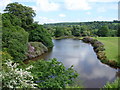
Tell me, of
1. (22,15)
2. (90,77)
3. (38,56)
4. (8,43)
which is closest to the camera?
(90,77)

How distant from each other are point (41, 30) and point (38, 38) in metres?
1.39

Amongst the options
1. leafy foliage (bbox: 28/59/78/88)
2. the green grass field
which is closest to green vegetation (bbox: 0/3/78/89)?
leafy foliage (bbox: 28/59/78/88)

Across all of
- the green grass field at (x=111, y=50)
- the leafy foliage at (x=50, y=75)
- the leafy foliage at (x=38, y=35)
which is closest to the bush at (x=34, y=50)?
the leafy foliage at (x=38, y=35)

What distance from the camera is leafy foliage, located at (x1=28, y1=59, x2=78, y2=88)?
4.32m

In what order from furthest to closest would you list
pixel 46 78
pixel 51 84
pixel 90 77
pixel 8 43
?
1. pixel 8 43
2. pixel 90 77
3. pixel 46 78
4. pixel 51 84

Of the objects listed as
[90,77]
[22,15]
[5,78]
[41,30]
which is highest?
[22,15]

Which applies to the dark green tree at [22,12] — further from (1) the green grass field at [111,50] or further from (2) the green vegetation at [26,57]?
(1) the green grass field at [111,50]

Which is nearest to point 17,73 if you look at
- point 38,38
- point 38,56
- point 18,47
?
point 18,47

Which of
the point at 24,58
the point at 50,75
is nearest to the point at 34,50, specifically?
the point at 24,58

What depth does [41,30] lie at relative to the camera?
18.2 m

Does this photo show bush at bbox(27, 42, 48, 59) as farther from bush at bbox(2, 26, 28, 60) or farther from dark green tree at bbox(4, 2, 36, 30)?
dark green tree at bbox(4, 2, 36, 30)

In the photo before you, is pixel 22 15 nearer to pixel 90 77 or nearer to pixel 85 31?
pixel 90 77

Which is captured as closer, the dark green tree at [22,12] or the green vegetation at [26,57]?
the green vegetation at [26,57]

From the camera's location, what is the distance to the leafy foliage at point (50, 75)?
14.2ft
